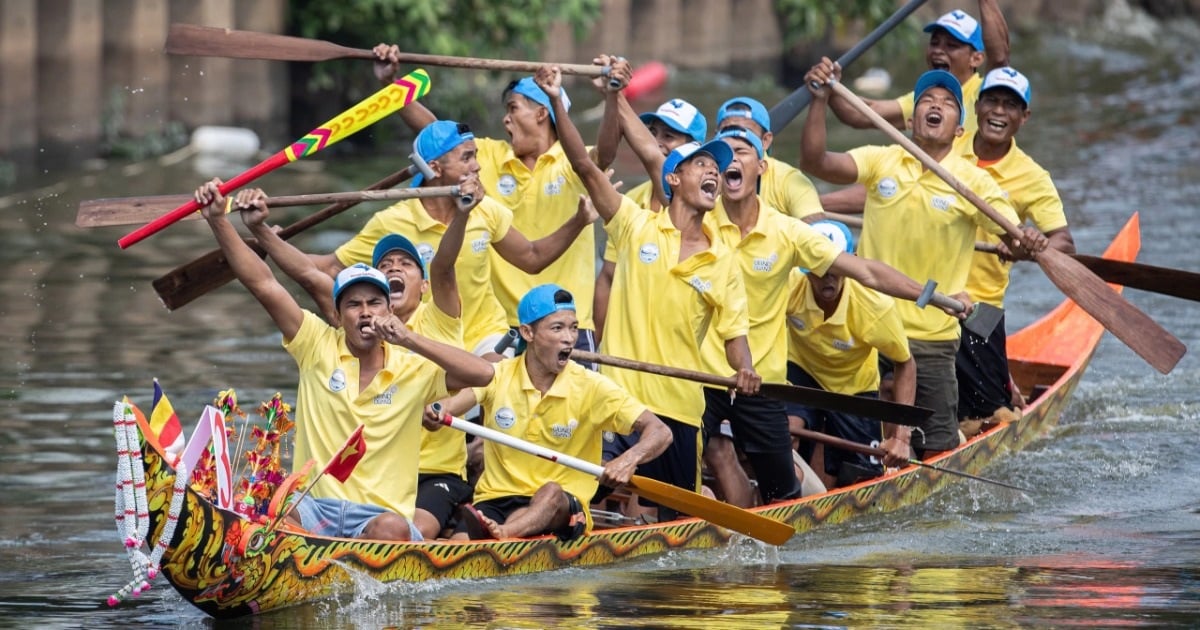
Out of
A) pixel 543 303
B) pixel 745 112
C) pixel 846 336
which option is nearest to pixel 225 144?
pixel 745 112

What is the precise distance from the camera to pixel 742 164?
9.70m

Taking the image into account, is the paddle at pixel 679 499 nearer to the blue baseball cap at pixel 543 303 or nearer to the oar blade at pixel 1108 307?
the blue baseball cap at pixel 543 303

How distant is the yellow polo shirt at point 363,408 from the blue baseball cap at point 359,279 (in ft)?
0.75

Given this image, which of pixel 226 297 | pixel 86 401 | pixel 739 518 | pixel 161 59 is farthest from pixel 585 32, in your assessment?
pixel 739 518

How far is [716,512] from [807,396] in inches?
34.9

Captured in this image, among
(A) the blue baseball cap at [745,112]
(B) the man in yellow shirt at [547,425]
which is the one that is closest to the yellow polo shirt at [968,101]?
(A) the blue baseball cap at [745,112]

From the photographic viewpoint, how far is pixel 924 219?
10.9 m

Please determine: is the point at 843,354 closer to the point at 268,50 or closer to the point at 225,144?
the point at 268,50

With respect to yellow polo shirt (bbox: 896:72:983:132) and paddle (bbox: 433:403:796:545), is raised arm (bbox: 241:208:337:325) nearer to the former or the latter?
paddle (bbox: 433:403:796:545)

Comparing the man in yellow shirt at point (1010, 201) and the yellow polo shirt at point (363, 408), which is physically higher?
the man in yellow shirt at point (1010, 201)

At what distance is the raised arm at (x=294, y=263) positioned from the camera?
840 cm

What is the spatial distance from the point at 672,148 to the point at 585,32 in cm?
1483

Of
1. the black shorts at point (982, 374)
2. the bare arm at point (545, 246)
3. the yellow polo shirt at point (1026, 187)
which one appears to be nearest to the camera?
the bare arm at point (545, 246)

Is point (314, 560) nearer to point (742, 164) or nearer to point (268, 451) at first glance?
point (268, 451)
